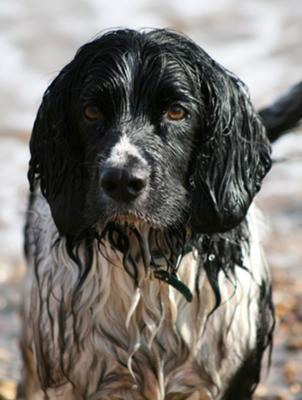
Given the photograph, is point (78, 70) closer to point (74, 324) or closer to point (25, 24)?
point (74, 324)

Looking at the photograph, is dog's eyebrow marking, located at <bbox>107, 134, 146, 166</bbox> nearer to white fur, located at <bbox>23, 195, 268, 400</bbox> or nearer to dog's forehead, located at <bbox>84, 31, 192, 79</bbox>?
dog's forehead, located at <bbox>84, 31, 192, 79</bbox>

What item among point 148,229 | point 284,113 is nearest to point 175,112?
point 148,229

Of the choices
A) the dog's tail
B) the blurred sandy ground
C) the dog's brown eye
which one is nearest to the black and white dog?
the dog's brown eye

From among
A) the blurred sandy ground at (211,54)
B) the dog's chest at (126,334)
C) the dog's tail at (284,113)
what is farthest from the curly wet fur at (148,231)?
the blurred sandy ground at (211,54)

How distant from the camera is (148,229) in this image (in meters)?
4.57

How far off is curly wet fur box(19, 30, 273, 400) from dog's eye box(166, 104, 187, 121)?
0.01 m

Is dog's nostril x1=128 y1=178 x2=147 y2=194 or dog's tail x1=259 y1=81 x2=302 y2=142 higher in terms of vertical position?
dog's tail x1=259 y1=81 x2=302 y2=142

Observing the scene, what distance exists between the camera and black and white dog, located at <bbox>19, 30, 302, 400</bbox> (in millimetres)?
4328

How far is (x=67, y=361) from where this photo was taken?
15.8 ft

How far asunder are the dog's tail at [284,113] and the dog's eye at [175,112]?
1055 millimetres

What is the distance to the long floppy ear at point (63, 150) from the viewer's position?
14.9 feet

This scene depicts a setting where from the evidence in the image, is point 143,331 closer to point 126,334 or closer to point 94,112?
point 126,334

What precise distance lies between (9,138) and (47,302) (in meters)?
3.87

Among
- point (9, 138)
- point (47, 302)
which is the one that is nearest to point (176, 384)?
point (47, 302)
